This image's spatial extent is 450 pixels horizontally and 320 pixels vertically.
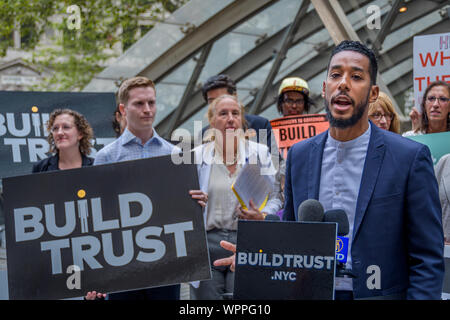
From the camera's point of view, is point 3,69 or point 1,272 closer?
point 1,272

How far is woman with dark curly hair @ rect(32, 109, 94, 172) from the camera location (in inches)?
190

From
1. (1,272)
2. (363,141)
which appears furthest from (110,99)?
(363,141)

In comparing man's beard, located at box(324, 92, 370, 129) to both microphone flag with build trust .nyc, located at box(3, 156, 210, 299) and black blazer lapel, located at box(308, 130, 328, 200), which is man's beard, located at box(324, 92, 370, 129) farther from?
microphone flag with build trust .nyc, located at box(3, 156, 210, 299)

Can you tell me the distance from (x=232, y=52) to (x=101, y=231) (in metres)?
7.60

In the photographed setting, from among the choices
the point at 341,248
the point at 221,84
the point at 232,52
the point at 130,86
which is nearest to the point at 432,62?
the point at 221,84

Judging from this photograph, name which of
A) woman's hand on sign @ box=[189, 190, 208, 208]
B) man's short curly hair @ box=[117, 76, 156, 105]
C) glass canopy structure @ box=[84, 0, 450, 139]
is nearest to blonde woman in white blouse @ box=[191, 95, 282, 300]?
man's short curly hair @ box=[117, 76, 156, 105]

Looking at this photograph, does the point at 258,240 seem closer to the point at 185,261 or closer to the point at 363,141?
the point at 363,141

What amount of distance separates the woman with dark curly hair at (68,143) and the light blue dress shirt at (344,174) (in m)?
2.50

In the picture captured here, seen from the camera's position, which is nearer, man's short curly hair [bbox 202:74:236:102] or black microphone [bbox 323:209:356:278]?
black microphone [bbox 323:209:356:278]

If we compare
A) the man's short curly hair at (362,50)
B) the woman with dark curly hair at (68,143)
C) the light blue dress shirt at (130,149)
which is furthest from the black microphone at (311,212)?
the woman with dark curly hair at (68,143)

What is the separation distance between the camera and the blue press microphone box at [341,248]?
8.05ft

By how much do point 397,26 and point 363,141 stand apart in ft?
21.9

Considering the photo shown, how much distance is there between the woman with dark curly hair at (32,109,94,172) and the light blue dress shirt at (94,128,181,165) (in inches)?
15.9

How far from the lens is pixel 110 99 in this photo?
6086 millimetres
